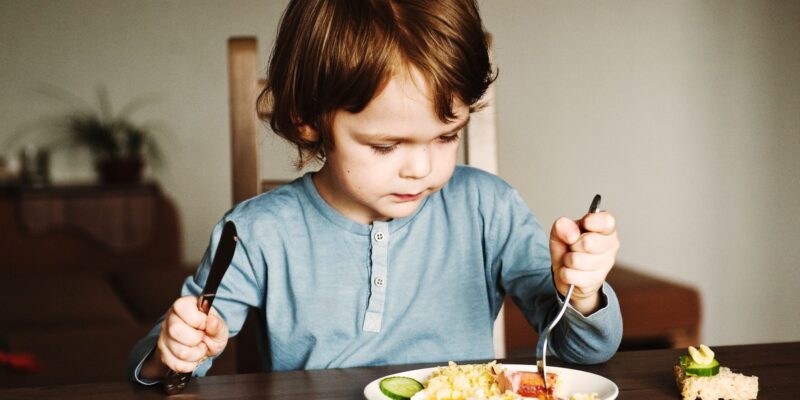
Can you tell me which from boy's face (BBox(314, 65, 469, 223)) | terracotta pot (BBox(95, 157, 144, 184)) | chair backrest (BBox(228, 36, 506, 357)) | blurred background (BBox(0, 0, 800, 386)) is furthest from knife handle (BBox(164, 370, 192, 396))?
terracotta pot (BBox(95, 157, 144, 184))

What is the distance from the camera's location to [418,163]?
0.96 metres

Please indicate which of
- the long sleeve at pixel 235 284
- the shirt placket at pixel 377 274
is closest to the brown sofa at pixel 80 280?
the long sleeve at pixel 235 284

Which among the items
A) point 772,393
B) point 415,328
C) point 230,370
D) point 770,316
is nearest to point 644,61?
point 770,316

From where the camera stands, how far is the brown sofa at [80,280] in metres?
2.34

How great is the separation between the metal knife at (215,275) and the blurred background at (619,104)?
3.53 m

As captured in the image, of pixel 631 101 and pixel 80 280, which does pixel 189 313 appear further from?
pixel 631 101

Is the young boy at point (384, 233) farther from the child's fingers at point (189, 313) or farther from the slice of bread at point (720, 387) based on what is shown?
the slice of bread at point (720, 387)

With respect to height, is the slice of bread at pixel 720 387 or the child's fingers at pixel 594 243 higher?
the child's fingers at pixel 594 243

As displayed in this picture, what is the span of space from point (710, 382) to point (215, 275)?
459 millimetres

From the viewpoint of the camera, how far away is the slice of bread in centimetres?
75

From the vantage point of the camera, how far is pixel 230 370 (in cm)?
254

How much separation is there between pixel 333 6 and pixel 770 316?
12.4 feet

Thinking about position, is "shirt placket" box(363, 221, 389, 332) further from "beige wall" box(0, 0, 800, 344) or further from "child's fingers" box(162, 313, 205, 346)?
"beige wall" box(0, 0, 800, 344)

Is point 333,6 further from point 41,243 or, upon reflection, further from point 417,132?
point 41,243
